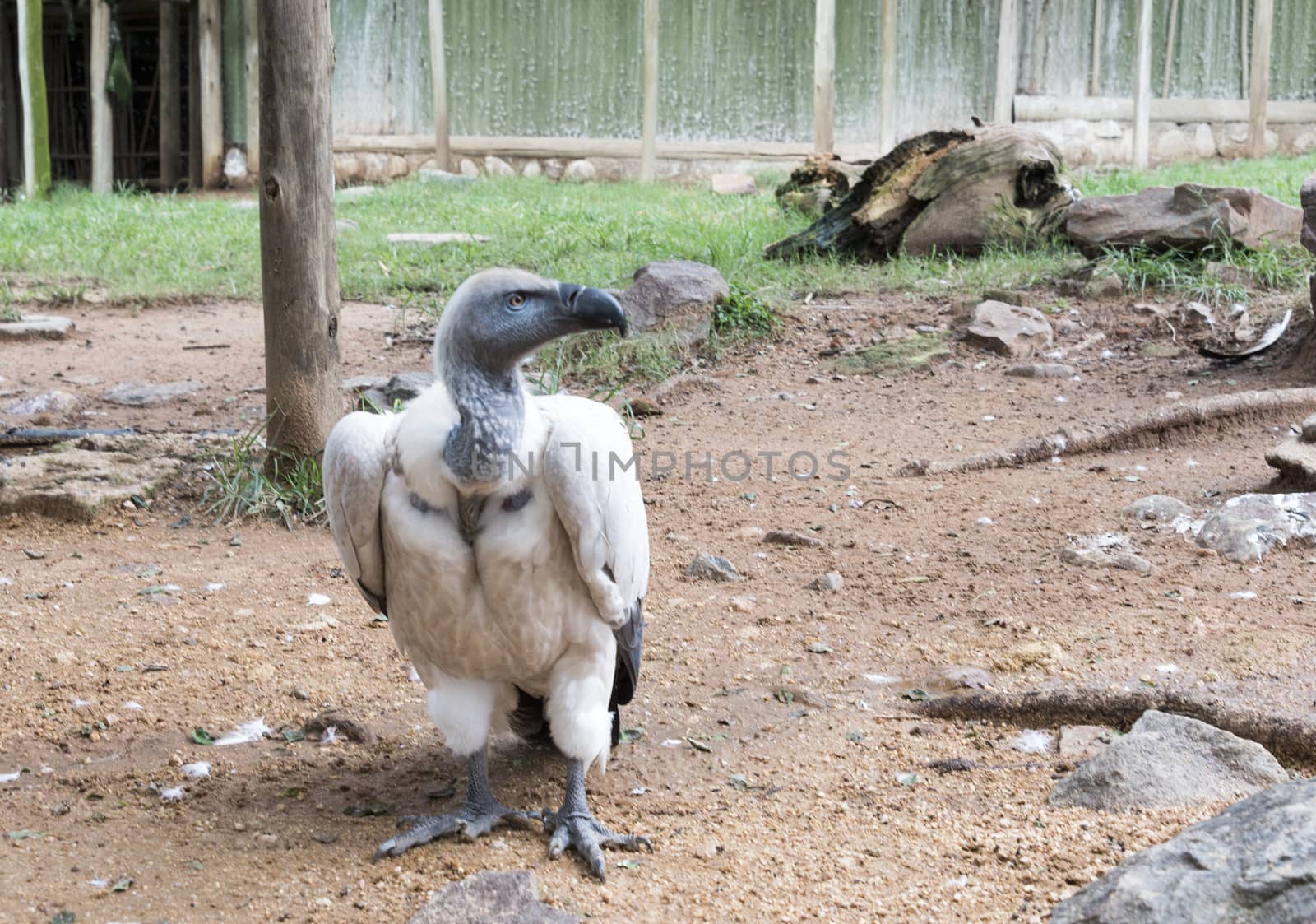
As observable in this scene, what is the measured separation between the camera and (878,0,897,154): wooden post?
14.4 meters

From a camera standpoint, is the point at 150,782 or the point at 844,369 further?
the point at 844,369

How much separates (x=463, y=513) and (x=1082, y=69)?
15.2 meters

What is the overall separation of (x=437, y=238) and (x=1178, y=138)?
1007 cm

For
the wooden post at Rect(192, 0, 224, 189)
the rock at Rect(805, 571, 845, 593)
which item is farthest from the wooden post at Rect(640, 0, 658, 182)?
the rock at Rect(805, 571, 845, 593)

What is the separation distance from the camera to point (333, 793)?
129 inches

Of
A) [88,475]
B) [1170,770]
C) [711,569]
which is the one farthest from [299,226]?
[1170,770]

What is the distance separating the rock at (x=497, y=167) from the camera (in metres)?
16.3

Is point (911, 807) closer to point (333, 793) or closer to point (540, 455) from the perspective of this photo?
point (540, 455)

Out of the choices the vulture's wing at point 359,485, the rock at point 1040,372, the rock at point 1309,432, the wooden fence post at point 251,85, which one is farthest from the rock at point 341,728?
the wooden fence post at point 251,85

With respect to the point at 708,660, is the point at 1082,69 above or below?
above

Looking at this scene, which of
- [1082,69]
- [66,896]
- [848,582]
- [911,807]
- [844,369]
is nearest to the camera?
[66,896]

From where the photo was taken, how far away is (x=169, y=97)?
16500 mm

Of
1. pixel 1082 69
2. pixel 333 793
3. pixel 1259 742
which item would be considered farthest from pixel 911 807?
pixel 1082 69

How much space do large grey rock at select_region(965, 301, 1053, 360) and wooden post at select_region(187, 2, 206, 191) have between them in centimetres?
1179
